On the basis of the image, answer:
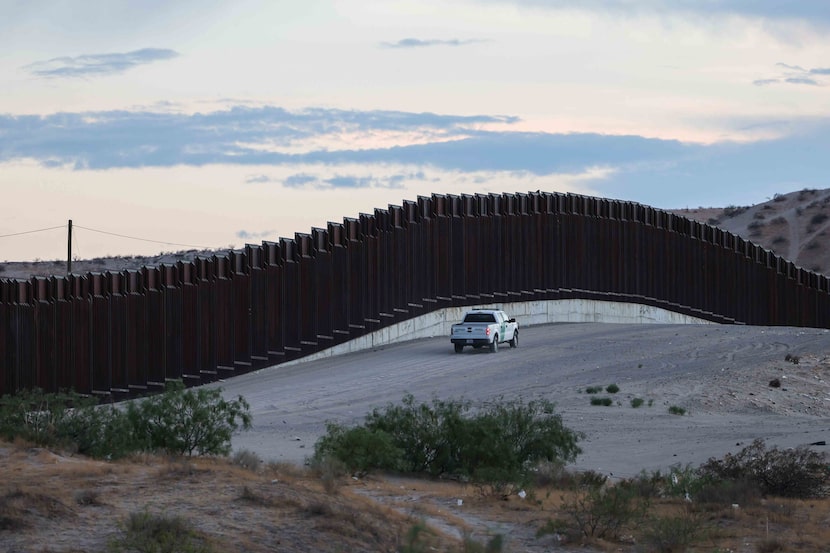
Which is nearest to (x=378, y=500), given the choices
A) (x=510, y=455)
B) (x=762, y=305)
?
(x=510, y=455)

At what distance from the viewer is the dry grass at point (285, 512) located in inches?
572

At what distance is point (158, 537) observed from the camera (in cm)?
1373

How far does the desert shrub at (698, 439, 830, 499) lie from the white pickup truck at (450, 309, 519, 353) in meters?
26.1

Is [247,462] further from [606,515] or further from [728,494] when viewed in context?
[728,494]

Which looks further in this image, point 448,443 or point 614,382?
point 614,382

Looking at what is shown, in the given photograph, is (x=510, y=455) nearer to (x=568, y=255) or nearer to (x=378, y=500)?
(x=378, y=500)

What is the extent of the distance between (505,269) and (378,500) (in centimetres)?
4237

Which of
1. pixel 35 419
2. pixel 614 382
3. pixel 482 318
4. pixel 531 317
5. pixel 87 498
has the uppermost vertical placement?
pixel 482 318

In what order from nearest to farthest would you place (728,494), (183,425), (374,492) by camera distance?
(728,494) < (374,492) < (183,425)

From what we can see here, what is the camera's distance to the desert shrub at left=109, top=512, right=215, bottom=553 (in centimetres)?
1340

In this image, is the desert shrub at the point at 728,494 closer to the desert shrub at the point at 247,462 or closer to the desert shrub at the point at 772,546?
the desert shrub at the point at 772,546

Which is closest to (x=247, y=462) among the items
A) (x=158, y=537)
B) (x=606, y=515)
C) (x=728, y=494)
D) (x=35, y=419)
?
(x=35, y=419)

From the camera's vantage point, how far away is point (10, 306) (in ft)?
132

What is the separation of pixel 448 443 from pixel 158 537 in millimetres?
10219
